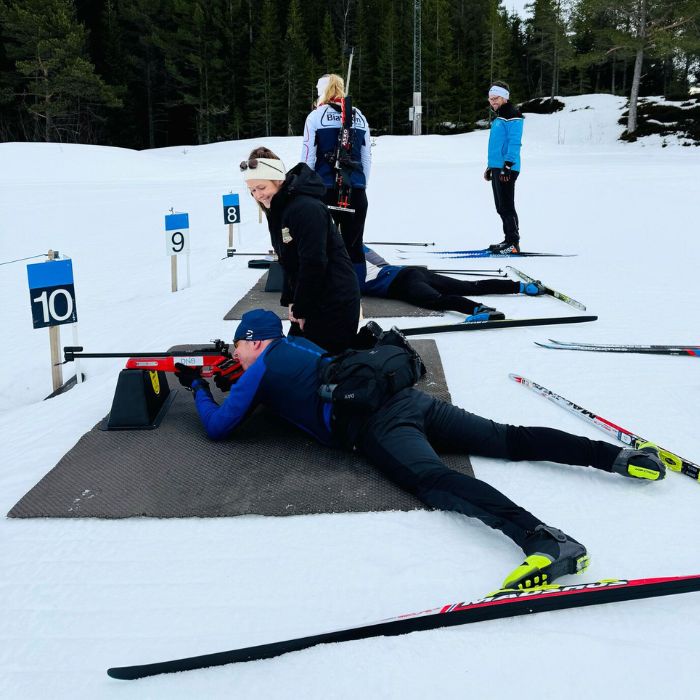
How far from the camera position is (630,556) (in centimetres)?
230

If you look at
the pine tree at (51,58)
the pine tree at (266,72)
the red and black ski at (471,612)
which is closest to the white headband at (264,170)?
the red and black ski at (471,612)

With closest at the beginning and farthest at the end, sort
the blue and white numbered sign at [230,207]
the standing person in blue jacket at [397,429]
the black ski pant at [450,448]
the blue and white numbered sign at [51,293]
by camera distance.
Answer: the black ski pant at [450,448] < the standing person in blue jacket at [397,429] < the blue and white numbered sign at [51,293] < the blue and white numbered sign at [230,207]

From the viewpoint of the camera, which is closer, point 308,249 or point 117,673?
point 117,673

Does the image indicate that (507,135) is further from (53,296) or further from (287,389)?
(287,389)

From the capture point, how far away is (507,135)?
7.38 meters

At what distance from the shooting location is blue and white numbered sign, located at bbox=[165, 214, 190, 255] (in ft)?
21.6

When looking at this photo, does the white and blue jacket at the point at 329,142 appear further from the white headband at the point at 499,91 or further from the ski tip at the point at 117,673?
the ski tip at the point at 117,673

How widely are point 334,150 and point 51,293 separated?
7.79 feet

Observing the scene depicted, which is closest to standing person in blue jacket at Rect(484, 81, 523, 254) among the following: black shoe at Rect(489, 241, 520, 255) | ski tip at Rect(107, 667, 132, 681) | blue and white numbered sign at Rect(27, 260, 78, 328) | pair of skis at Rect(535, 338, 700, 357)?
black shoe at Rect(489, 241, 520, 255)

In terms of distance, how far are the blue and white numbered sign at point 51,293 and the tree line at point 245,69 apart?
105ft

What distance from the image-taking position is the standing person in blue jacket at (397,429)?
261 cm

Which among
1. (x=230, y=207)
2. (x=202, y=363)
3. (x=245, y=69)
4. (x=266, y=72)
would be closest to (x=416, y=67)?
(x=266, y=72)

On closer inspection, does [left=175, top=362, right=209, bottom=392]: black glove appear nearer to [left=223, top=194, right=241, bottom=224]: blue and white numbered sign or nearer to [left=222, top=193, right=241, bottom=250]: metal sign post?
[left=222, top=193, right=241, bottom=250]: metal sign post

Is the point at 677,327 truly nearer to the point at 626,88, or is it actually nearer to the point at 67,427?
the point at 67,427
